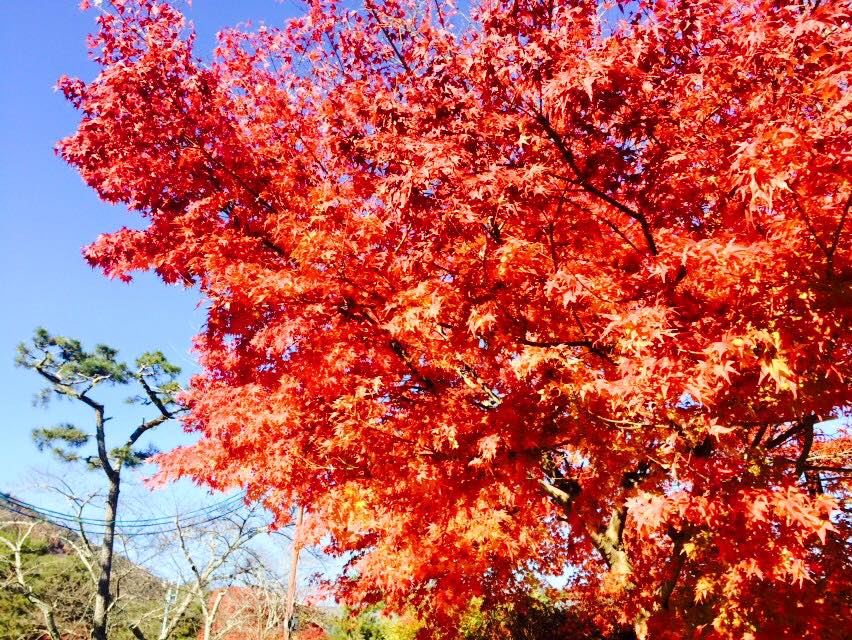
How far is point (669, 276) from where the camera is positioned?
455 cm

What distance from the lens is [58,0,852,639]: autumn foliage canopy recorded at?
12.5 feet

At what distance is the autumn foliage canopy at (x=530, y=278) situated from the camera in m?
3.82

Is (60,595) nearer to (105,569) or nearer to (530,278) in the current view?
(105,569)

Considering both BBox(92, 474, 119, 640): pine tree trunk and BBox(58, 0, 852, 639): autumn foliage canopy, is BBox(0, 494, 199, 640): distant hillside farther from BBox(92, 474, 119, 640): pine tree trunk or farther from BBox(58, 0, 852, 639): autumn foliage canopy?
BBox(58, 0, 852, 639): autumn foliage canopy

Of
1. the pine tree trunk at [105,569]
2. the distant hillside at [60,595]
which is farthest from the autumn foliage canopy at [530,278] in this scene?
the distant hillside at [60,595]

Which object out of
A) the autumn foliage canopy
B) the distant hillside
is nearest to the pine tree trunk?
the distant hillside

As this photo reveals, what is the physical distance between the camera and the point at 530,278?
4746 millimetres

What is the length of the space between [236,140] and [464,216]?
4068mm

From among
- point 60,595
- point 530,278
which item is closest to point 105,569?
point 60,595

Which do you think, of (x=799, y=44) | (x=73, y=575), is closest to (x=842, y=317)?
(x=799, y=44)

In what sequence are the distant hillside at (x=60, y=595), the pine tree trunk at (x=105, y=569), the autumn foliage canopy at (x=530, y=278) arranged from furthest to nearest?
1. the distant hillside at (x=60, y=595)
2. the pine tree trunk at (x=105, y=569)
3. the autumn foliage canopy at (x=530, y=278)

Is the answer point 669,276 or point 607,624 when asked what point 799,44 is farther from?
point 607,624

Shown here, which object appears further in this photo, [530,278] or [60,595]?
[60,595]

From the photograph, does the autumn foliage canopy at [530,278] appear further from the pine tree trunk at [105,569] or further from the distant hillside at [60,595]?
the distant hillside at [60,595]
